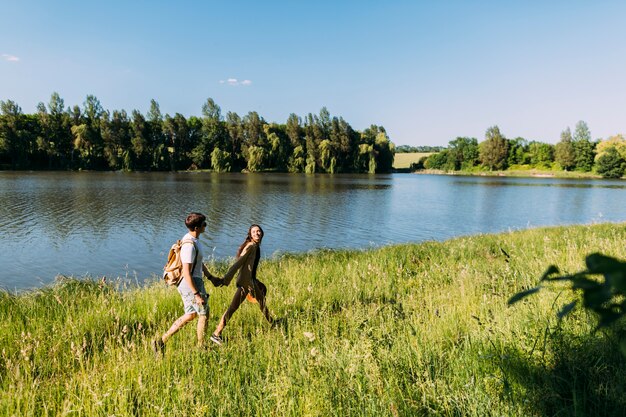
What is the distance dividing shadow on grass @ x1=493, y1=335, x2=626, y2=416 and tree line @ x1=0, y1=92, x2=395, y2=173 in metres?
94.9

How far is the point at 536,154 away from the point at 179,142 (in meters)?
122

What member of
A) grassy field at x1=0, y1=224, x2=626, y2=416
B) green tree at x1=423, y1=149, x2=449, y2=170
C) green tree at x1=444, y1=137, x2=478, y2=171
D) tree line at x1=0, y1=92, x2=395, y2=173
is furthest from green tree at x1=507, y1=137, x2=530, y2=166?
grassy field at x1=0, y1=224, x2=626, y2=416

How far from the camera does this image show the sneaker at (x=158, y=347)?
4691 millimetres

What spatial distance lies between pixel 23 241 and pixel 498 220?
105 ft

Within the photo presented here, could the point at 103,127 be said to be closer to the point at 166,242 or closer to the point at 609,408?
the point at 166,242

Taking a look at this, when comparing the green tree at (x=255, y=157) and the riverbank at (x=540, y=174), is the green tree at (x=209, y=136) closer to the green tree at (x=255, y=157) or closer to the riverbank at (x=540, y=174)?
the green tree at (x=255, y=157)

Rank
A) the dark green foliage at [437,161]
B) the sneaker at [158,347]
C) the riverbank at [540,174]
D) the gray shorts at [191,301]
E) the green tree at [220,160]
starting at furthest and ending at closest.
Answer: the dark green foliage at [437,161]
the riverbank at [540,174]
the green tree at [220,160]
the gray shorts at [191,301]
the sneaker at [158,347]

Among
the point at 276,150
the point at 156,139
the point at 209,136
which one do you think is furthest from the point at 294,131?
the point at 156,139

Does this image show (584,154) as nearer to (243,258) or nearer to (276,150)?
(276,150)

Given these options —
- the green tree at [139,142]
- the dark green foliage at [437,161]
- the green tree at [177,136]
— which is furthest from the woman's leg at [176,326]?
the dark green foliage at [437,161]

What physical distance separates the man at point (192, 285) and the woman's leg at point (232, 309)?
0.26 m

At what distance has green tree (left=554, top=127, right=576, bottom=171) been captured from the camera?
394 feet

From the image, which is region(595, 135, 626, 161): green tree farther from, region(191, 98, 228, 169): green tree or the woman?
the woman

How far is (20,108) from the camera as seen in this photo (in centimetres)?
8575
